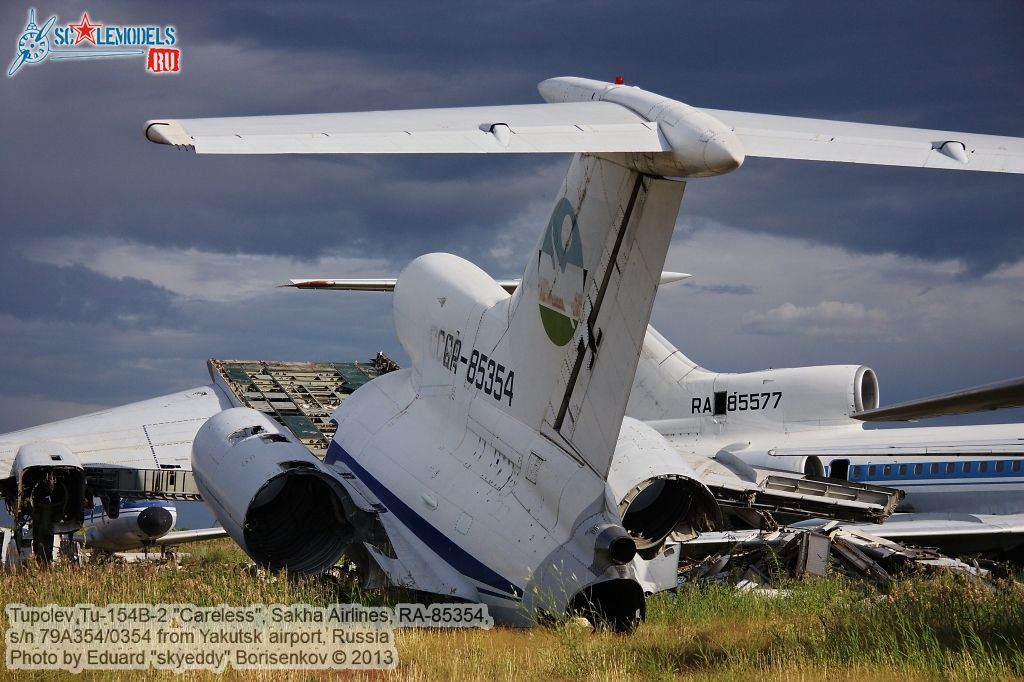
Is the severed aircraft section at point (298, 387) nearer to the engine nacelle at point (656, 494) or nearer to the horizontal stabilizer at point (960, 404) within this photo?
the engine nacelle at point (656, 494)

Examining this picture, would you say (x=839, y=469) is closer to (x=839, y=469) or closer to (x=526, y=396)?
(x=839, y=469)

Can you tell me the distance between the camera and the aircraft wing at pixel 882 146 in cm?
633

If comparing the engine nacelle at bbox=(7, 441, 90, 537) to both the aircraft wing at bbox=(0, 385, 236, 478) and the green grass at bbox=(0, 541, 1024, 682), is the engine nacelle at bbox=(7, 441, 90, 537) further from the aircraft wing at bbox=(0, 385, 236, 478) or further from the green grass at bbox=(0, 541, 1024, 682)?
the green grass at bbox=(0, 541, 1024, 682)

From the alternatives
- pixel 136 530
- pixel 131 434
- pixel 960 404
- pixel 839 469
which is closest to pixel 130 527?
pixel 136 530

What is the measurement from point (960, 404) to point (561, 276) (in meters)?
3.60

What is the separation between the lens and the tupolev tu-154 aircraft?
6102 mm

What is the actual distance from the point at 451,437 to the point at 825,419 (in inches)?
401

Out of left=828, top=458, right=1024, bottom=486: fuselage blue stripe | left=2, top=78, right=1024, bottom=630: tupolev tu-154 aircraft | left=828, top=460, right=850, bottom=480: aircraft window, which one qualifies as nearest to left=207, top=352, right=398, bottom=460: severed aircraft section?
left=2, top=78, right=1024, bottom=630: tupolev tu-154 aircraft

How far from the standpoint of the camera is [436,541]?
29.9ft

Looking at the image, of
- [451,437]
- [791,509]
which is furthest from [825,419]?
[451,437]

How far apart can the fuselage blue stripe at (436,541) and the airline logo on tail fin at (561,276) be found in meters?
1.96

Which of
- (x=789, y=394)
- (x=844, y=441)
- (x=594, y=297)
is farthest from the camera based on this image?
(x=789, y=394)

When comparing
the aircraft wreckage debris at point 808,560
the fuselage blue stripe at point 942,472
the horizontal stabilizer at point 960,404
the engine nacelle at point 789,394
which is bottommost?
the aircraft wreckage debris at point 808,560

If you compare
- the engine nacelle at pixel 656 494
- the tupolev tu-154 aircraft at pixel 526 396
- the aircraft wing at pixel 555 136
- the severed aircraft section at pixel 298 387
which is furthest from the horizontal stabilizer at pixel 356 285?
the aircraft wing at pixel 555 136
